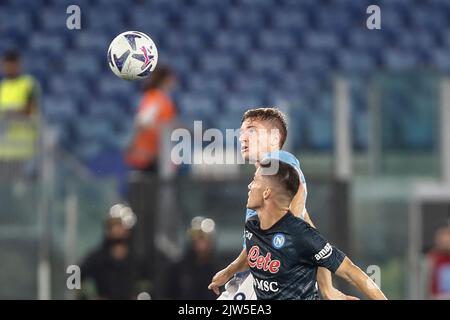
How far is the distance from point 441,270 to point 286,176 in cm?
511

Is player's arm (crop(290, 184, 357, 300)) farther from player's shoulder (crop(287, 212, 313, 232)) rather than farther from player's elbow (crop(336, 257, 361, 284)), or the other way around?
player's elbow (crop(336, 257, 361, 284))

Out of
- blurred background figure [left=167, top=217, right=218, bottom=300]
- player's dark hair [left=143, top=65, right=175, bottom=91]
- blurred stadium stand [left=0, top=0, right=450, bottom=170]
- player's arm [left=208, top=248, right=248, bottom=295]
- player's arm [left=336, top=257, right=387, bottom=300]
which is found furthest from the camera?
blurred stadium stand [left=0, top=0, right=450, bottom=170]

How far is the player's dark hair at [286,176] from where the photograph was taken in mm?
5996

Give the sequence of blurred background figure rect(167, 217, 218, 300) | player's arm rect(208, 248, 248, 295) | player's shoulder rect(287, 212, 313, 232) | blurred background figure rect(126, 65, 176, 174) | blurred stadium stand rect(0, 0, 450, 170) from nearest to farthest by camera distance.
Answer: player's shoulder rect(287, 212, 313, 232) < player's arm rect(208, 248, 248, 295) < blurred background figure rect(167, 217, 218, 300) < blurred background figure rect(126, 65, 176, 174) < blurred stadium stand rect(0, 0, 450, 170)

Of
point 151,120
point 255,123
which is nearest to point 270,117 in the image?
point 255,123

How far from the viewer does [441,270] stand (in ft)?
35.4

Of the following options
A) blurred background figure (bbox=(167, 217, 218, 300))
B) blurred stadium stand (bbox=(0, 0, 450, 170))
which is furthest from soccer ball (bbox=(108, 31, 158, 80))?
blurred stadium stand (bbox=(0, 0, 450, 170))

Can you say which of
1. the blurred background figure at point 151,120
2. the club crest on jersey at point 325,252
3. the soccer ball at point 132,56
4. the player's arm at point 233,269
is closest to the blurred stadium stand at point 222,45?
the blurred background figure at point 151,120

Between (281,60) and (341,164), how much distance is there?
5695 millimetres

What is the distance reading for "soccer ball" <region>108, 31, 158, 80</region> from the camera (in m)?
6.43

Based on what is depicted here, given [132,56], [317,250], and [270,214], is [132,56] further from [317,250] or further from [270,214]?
[317,250]

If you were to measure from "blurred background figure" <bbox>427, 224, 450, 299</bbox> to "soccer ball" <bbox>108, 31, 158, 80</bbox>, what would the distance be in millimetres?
5032

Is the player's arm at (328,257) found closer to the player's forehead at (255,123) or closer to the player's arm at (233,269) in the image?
the player's arm at (233,269)

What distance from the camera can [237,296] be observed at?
6.30 meters
